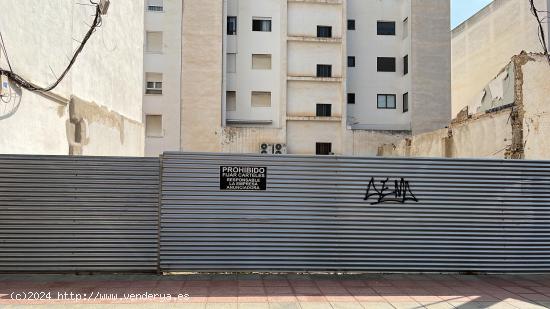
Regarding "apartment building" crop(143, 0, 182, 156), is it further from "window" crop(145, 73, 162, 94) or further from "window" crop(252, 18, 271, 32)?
"window" crop(252, 18, 271, 32)

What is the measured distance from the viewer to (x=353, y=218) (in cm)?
726

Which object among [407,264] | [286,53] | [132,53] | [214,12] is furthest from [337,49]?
[407,264]

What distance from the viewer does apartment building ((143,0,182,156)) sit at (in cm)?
2994

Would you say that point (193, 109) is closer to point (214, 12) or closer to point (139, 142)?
point (214, 12)

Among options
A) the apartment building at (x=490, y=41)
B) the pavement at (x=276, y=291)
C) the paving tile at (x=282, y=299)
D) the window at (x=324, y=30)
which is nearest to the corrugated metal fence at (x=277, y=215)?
the pavement at (x=276, y=291)

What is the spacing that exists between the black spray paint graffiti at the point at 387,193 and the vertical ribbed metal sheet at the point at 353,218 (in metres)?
0.09

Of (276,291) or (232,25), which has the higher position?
(232,25)

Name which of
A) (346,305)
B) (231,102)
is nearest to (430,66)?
(231,102)

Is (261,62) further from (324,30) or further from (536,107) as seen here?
(536,107)

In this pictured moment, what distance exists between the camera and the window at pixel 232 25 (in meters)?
31.1

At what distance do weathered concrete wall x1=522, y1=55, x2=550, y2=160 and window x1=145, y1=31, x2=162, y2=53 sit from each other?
2307 centimetres

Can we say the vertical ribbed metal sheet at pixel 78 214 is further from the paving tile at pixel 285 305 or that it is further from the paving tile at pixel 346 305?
the paving tile at pixel 346 305

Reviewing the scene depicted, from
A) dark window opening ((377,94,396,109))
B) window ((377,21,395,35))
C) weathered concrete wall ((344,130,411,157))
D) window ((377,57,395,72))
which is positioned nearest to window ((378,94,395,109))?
dark window opening ((377,94,396,109))

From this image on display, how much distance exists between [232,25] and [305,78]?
242 inches
